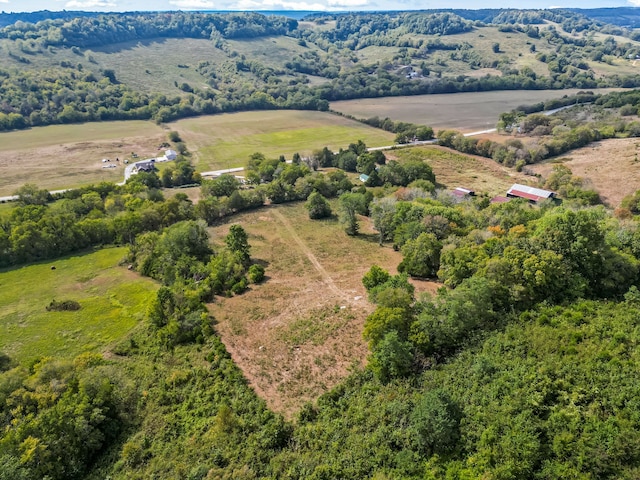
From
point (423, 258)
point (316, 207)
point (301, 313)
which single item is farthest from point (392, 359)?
point (316, 207)

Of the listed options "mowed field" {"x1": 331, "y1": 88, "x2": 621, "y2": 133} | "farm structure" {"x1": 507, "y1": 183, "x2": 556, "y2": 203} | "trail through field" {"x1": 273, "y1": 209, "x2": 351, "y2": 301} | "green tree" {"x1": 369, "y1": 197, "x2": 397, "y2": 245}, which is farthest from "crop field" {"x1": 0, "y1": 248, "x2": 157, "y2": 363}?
"mowed field" {"x1": 331, "y1": 88, "x2": 621, "y2": 133}

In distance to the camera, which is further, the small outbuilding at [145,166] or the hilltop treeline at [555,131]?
the small outbuilding at [145,166]

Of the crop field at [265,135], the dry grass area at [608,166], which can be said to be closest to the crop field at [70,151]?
the crop field at [265,135]

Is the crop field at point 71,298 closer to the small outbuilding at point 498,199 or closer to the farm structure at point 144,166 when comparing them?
the farm structure at point 144,166

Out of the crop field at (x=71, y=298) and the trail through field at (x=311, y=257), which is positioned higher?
the trail through field at (x=311, y=257)

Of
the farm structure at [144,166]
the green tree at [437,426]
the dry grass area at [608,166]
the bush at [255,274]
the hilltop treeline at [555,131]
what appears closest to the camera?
the green tree at [437,426]

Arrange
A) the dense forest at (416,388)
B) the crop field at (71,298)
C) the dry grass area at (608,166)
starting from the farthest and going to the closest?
the dry grass area at (608,166)
the crop field at (71,298)
the dense forest at (416,388)

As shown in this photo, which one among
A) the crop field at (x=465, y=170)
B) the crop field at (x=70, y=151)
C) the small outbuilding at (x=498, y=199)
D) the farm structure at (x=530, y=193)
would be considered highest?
the farm structure at (x=530, y=193)
